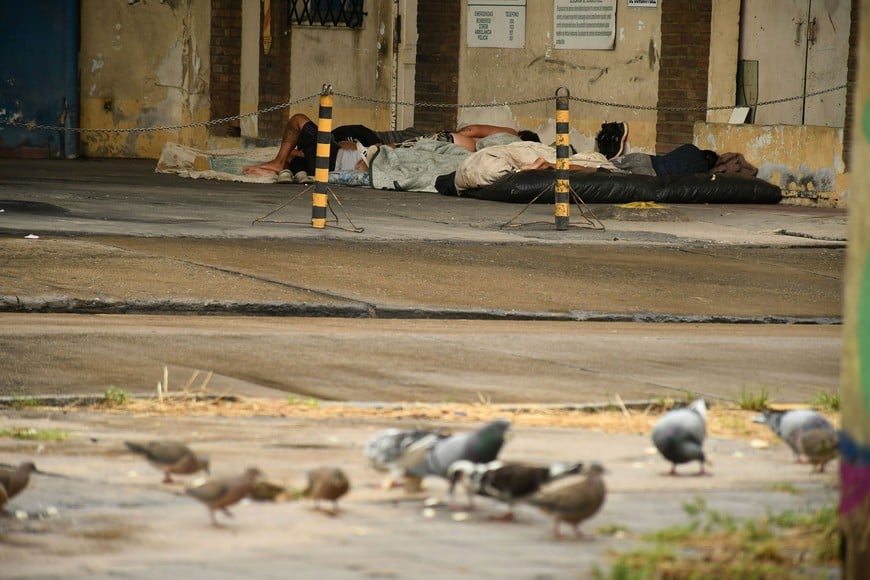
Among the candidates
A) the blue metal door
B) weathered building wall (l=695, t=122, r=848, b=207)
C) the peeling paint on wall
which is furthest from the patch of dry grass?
the blue metal door

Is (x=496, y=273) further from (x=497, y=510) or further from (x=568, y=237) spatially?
(x=497, y=510)

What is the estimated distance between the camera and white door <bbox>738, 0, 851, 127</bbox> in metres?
17.6

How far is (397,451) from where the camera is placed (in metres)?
4.16

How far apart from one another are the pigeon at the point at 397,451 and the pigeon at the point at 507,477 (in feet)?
0.58

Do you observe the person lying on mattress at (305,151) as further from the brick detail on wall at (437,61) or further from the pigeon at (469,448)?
the pigeon at (469,448)

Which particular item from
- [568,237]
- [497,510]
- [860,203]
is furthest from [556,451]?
[568,237]

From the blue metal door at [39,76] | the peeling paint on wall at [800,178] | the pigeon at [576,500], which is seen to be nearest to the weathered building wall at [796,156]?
the peeling paint on wall at [800,178]

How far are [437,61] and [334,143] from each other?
282 cm

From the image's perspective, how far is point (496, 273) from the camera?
33.3ft

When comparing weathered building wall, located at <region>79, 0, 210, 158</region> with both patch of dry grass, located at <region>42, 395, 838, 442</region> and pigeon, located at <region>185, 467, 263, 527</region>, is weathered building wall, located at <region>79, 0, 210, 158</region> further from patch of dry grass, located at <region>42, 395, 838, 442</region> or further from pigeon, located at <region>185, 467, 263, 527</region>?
pigeon, located at <region>185, 467, 263, 527</region>

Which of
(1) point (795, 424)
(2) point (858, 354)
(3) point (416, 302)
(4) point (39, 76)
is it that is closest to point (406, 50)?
(4) point (39, 76)

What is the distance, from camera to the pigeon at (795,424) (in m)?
4.57

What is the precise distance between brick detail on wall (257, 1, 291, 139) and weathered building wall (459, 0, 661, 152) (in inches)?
117

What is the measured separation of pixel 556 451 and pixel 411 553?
1243mm
